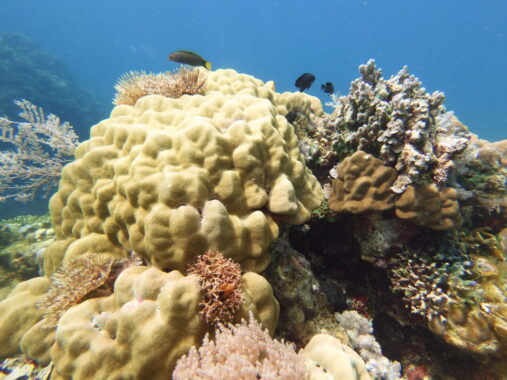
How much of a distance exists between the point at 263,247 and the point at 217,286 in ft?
2.29

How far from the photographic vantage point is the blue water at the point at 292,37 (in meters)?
107

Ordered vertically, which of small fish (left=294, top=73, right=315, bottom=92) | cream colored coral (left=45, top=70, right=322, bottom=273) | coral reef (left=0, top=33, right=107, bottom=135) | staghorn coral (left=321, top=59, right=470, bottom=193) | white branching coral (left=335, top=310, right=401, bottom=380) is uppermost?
coral reef (left=0, top=33, right=107, bottom=135)

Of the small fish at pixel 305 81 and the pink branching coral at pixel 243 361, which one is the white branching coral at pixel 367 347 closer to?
the pink branching coral at pixel 243 361

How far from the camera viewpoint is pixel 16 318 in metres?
3.01

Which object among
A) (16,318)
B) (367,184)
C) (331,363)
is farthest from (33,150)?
(331,363)

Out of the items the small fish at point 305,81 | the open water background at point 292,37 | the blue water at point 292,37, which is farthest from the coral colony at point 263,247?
the blue water at point 292,37

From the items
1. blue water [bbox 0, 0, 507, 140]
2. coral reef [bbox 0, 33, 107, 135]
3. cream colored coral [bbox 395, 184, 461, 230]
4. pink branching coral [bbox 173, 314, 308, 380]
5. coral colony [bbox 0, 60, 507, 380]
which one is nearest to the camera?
pink branching coral [bbox 173, 314, 308, 380]

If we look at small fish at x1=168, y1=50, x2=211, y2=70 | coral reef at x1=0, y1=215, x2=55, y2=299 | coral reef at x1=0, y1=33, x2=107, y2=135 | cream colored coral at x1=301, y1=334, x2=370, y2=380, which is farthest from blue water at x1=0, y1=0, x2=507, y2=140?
cream colored coral at x1=301, y1=334, x2=370, y2=380

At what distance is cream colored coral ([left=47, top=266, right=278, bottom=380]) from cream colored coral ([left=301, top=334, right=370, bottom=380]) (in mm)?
672

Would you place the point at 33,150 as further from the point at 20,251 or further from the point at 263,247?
the point at 263,247

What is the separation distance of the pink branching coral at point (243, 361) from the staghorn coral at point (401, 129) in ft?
8.42

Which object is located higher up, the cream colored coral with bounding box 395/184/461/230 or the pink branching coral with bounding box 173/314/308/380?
the cream colored coral with bounding box 395/184/461/230

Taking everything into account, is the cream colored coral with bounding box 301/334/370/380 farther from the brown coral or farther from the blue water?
the blue water

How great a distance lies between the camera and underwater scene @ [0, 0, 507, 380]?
2.21 m
